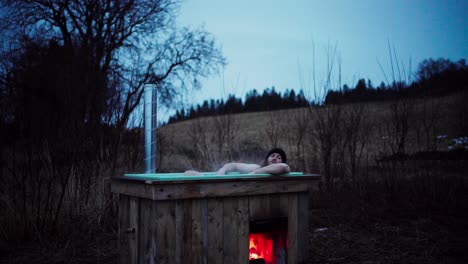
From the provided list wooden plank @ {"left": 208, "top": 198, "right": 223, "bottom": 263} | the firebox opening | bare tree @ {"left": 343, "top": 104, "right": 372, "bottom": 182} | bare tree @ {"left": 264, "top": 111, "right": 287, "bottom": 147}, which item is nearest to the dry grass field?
bare tree @ {"left": 343, "top": 104, "right": 372, "bottom": 182}

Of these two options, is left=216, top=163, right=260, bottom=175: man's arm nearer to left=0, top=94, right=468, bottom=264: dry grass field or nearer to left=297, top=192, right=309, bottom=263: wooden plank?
left=297, top=192, right=309, bottom=263: wooden plank

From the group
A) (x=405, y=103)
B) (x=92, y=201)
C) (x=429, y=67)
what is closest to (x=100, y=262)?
(x=92, y=201)

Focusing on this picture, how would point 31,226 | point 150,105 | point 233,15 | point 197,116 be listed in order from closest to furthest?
point 150,105
point 31,226
point 197,116
point 233,15

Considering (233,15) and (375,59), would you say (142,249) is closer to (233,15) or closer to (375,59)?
(375,59)

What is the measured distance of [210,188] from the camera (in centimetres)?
289

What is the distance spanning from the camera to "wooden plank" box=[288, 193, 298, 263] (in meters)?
3.43

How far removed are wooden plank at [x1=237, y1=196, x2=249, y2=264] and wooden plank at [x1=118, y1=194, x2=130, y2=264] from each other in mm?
974

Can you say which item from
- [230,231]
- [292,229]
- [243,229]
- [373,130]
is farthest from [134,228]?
[373,130]

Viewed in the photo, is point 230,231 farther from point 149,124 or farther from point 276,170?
point 149,124

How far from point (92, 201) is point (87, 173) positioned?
398 mm

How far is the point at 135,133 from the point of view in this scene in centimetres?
544

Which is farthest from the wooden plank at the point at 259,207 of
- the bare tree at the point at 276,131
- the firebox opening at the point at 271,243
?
the bare tree at the point at 276,131

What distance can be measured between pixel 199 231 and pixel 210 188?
0.35 m

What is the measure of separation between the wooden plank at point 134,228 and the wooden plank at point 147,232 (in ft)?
0.15
